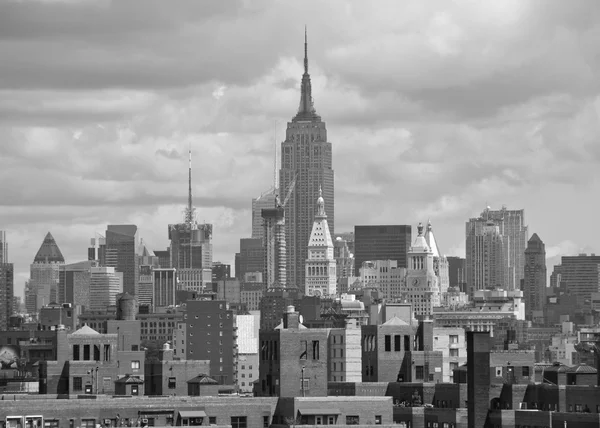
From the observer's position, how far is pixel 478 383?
159875 millimetres

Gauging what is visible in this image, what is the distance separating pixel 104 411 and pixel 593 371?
41408mm

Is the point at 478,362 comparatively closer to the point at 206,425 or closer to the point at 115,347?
the point at 206,425

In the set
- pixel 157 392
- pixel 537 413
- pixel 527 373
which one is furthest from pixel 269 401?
pixel 157 392

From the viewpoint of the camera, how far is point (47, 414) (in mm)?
147750

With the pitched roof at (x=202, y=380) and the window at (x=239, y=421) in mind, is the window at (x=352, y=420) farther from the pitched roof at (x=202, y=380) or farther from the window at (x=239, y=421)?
the pitched roof at (x=202, y=380)

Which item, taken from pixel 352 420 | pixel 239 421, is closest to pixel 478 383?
pixel 352 420

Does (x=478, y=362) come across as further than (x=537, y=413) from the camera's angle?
Yes

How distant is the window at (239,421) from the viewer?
495ft

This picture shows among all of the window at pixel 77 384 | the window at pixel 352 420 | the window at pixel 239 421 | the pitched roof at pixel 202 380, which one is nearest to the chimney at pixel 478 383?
the window at pixel 352 420

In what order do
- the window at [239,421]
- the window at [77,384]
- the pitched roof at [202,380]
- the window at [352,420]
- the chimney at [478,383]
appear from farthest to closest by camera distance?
the window at [77,384], the pitched roof at [202,380], the chimney at [478,383], the window at [239,421], the window at [352,420]

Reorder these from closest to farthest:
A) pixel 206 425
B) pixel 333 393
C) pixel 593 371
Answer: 1. pixel 206 425
2. pixel 593 371
3. pixel 333 393

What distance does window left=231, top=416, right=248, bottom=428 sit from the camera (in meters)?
151

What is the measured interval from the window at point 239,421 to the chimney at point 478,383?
15.8 m

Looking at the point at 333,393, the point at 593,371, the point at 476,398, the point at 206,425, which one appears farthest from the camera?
the point at 333,393
